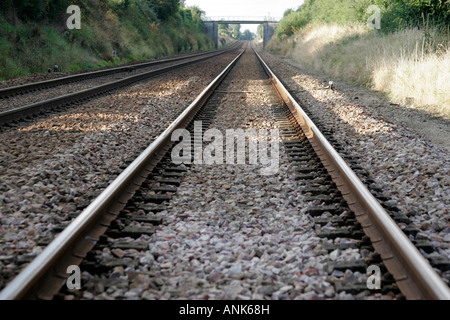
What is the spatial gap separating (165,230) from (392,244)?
5.56 feet

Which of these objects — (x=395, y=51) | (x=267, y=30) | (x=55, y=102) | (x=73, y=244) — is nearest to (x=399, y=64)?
(x=395, y=51)

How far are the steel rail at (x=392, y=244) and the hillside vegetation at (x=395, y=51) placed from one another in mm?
4967

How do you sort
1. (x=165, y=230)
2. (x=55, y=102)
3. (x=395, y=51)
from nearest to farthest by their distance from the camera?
1. (x=165, y=230)
2. (x=55, y=102)
3. (x=395, y=51)

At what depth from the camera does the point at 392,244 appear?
8.75 ft

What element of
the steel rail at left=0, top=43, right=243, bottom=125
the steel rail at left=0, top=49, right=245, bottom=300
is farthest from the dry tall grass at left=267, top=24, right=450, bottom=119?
the steel rail at left=0, top=43, right=243, bottom=125

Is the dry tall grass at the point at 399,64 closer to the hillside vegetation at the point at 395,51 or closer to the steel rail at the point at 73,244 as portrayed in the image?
the hillside vegetation at the point at 395,51

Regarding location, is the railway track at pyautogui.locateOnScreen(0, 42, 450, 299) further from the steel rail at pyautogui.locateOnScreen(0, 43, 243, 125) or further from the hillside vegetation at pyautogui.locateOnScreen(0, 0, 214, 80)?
the hillside vegetation at pyautogui.locateOnScreen(0, 0, 214, 80)

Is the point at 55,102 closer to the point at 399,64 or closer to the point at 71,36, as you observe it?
the point at 399,64

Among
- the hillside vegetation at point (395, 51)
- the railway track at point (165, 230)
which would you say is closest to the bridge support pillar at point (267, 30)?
the hillside vegetation at point (395, 51)

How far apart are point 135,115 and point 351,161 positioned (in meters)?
4.32

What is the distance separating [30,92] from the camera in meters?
9.95

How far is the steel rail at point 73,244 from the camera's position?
214cm

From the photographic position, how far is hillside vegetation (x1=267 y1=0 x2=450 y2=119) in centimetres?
854
